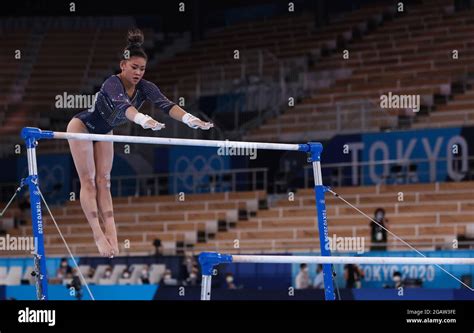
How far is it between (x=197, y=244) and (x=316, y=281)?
2369mm

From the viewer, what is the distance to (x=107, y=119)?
998cm

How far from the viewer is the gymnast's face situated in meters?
9.83

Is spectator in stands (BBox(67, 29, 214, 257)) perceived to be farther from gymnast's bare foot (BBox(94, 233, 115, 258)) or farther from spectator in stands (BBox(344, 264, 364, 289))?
spectator in stands (BBox(344, 264, 364, 289))

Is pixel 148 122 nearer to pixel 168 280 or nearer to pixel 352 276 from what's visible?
pixel 352 276

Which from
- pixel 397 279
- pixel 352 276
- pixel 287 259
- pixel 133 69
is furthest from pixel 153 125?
pixel 397 279

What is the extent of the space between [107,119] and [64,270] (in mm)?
5670

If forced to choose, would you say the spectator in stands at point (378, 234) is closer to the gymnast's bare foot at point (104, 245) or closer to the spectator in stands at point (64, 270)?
the spectator in stands at point (64, 270)

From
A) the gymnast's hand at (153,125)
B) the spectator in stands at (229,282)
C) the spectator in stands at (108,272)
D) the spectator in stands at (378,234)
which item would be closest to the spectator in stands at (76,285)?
the spectator in stands at (108,272)

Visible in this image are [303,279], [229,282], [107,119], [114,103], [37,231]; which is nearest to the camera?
[37,231]

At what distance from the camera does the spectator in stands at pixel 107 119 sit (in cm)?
977

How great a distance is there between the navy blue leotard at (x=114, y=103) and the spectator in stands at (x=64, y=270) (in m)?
5.41
